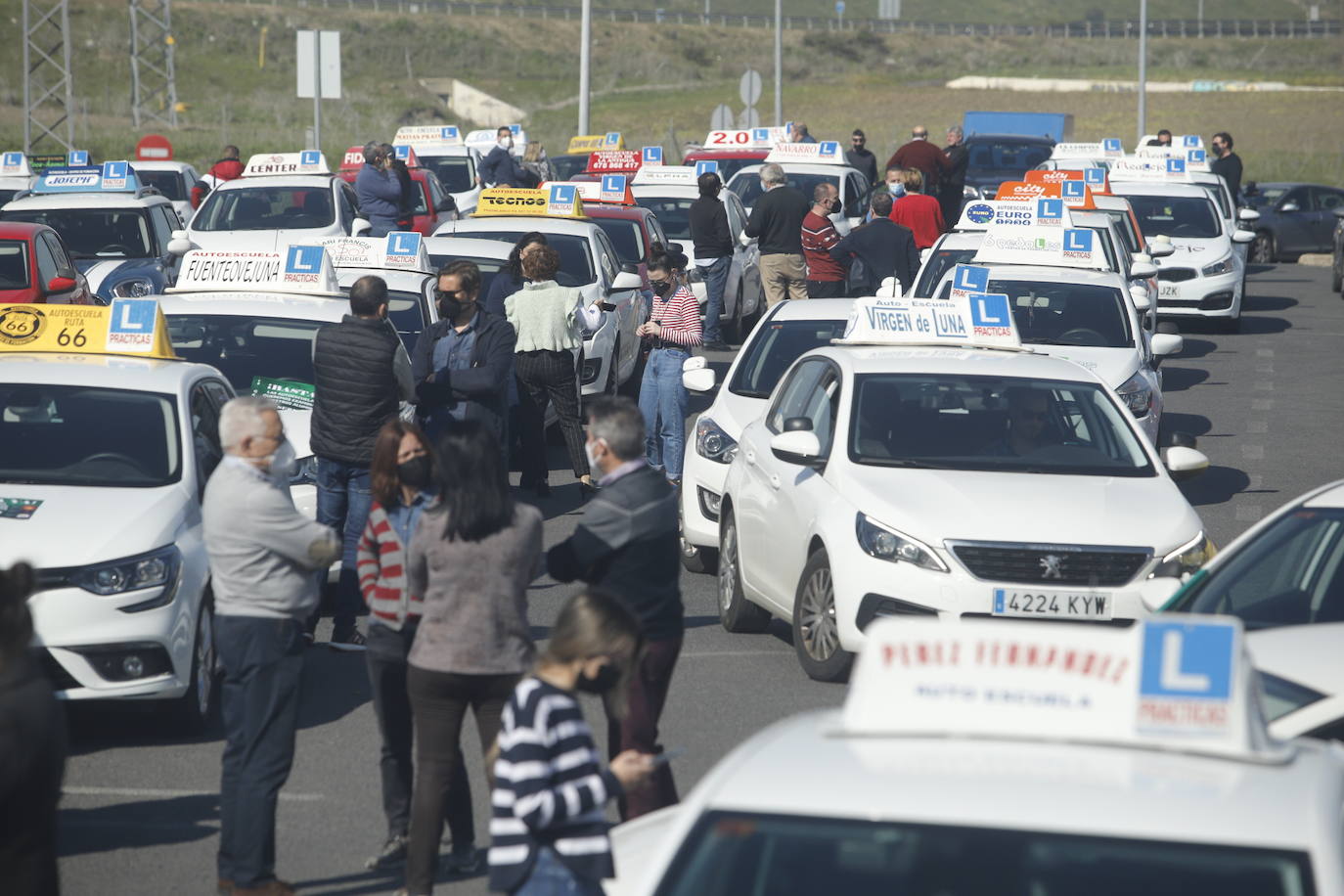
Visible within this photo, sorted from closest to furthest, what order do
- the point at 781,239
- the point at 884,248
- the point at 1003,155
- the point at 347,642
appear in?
the point at 347,642, the point at 884,248, the point at 781,239, the point at 1003,155

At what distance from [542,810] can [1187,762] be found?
5.14 ft

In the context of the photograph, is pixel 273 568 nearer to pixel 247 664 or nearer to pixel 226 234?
pixel 247 664

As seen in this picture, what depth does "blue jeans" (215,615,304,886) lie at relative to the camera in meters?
5.88

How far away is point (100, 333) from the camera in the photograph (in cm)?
938

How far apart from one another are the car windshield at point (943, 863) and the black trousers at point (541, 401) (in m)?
9.62

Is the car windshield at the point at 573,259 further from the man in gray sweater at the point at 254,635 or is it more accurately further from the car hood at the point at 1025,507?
the man in gray sweater at the point at 254,635

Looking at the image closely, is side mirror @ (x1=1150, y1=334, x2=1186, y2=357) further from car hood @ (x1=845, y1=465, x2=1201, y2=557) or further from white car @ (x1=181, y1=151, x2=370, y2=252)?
white car @ (x1=181, y1=151, x2=370, y2=252)

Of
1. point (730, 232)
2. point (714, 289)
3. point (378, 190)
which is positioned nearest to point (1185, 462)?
point (730, 232)

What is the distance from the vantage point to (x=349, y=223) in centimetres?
2156

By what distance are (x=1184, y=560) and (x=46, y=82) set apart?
81025 mm

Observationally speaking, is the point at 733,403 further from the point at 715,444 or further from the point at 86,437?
the point at 86,437

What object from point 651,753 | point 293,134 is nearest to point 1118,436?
point 651,753

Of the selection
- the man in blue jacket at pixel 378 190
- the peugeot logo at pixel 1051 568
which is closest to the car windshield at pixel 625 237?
the man in blue jacket at pixel 378 190

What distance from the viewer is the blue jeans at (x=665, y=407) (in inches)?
515
